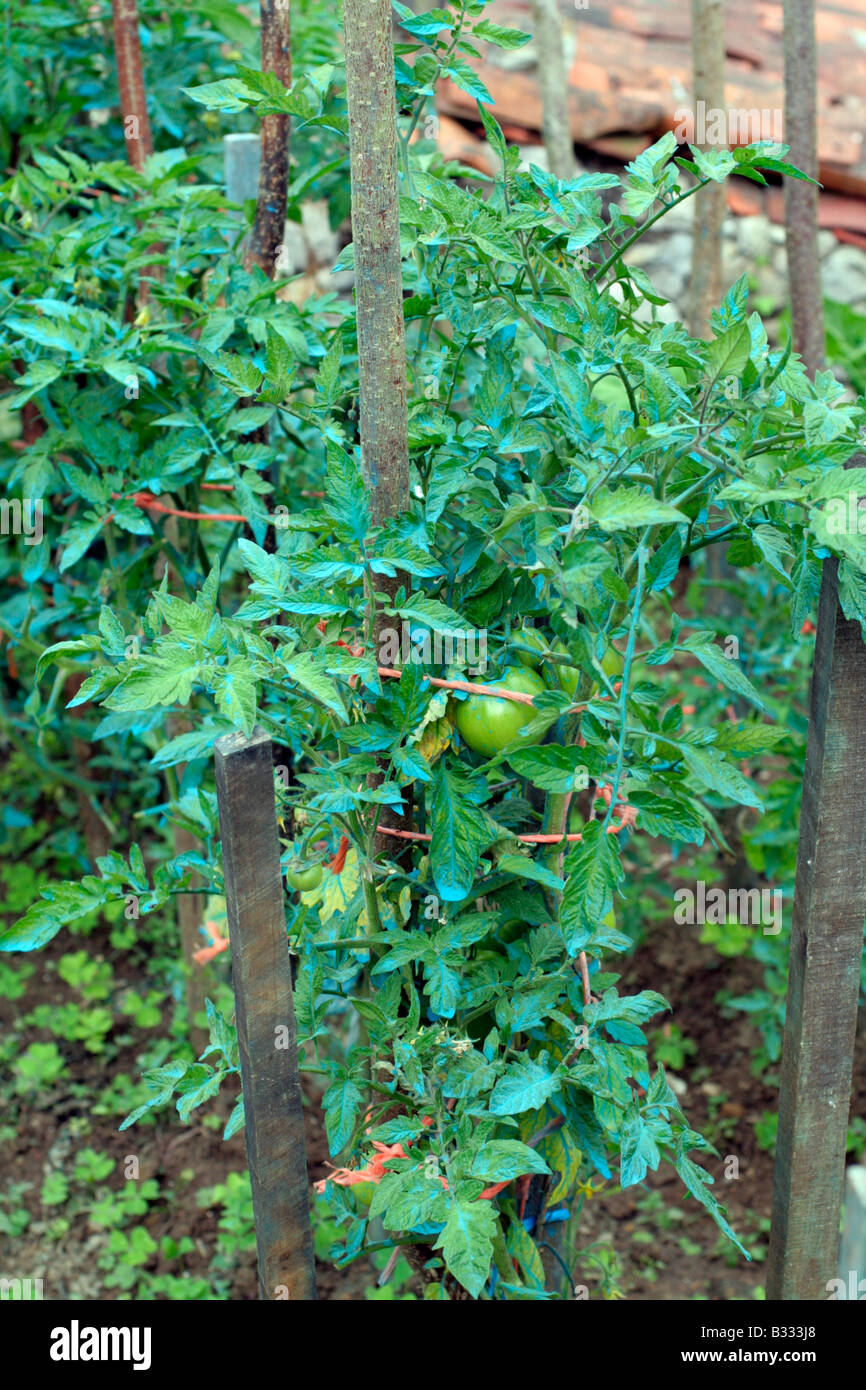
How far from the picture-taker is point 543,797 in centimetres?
153

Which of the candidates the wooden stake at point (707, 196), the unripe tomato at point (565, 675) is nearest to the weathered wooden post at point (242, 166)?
the wooden stake at point (707, 196)

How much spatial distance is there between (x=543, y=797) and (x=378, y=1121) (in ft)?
1.45

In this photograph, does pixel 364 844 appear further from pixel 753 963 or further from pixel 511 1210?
pixel 753 963

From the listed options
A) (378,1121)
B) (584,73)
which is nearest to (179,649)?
(378,1121)

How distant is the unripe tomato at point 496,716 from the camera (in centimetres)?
123

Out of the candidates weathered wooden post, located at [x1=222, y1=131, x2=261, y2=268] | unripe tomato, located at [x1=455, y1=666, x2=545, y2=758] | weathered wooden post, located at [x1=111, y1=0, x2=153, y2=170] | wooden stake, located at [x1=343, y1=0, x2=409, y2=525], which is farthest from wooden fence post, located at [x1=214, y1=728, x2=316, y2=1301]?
weathered wooden post, located at [x1=111, y1=0, x2=153, y2=170]

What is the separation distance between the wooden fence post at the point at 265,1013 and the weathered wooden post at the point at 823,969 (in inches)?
23.5

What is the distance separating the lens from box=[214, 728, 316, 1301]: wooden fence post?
1182 millimetres

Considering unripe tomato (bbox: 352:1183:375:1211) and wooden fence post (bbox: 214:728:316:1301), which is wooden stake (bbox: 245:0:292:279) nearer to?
wooden fence post (bbox: 214:728:316:1301)

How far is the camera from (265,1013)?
1271mm

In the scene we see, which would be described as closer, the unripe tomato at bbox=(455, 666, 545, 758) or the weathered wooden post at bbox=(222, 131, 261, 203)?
the unripe tomato at bbox=(455, 666, 545, 758)

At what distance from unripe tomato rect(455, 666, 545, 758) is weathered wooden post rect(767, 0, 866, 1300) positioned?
35cm

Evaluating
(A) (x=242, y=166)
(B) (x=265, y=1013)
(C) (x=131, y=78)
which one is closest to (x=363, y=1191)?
(B) (x=265, y=1013)

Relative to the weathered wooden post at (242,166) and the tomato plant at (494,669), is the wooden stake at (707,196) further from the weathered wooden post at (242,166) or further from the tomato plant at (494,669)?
the tomato plant at (494,669)
